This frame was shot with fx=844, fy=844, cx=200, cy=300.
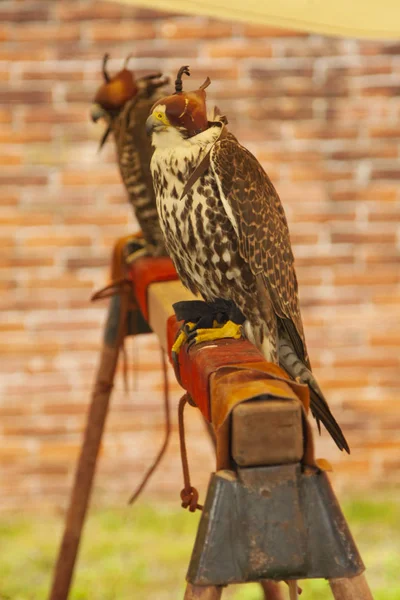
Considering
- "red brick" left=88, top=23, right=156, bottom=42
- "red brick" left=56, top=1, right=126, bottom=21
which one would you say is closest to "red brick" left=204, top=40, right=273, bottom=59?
"red brick" left=88, top=23, right=156, bottom=42

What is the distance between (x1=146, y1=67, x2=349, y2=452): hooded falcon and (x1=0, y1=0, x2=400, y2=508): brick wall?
1.63m

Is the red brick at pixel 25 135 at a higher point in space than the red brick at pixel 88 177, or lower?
higher

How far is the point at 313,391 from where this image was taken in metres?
1.12

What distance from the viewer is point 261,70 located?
2.74 meters

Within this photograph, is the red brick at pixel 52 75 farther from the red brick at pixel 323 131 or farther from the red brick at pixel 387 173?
the red brick at pixel 387 173

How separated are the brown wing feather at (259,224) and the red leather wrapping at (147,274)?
0.37 meters

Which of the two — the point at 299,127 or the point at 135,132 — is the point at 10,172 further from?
the point at 135,132

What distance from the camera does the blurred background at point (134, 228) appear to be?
8.89 ft

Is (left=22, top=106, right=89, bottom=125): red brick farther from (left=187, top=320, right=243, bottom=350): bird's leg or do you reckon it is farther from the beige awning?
(left=187, top=320, right=243, bottom=350): bird's leg

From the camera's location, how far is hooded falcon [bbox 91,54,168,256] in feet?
5.73

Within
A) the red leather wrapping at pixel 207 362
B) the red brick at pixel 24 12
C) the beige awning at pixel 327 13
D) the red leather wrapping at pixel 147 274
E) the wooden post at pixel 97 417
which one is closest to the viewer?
the red leather wrapping at pixel 207 362

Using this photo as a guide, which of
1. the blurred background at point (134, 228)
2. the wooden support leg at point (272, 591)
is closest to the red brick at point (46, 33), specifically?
the blurred background at point (134, 228)

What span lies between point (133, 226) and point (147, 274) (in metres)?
1.26

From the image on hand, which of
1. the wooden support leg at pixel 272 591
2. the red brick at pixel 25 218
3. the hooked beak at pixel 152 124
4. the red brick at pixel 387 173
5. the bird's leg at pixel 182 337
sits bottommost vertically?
the wooden support leg at pixel 272 591
